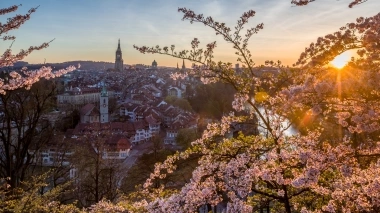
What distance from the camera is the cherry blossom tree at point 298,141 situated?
3309mm

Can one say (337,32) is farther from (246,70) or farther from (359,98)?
(246,70)

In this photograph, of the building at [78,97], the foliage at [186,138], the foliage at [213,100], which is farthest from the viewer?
the building at [78,97]

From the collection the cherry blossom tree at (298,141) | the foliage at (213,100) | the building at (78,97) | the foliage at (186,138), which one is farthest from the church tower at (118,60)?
the cherry blossom tree at (298,141)

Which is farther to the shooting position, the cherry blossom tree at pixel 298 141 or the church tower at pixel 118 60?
the church tower at pixel 118 60

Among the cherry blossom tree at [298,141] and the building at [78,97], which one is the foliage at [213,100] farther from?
the cherry blossom tree at [298,141]

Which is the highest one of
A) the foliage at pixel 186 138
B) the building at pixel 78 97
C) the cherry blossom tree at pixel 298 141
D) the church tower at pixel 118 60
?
the church tower at pixel 118 60

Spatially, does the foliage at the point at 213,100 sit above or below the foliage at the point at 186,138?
above

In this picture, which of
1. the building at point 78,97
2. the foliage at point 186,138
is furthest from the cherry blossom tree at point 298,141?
the building at point 78,97

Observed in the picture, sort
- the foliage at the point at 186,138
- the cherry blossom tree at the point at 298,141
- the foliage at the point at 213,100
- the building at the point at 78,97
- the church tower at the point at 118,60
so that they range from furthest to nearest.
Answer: the church tower at the point at 118,60, the building at the point at 78,97, the foliage at the point at 213,100, the foliage at the point at 186,138, the cherry blossom tree at the point at 298,141

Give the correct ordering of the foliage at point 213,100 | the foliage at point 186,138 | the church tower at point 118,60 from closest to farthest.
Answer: the foliage at point 186,138
the foliage at point 213,100
the church tower at point 118,60

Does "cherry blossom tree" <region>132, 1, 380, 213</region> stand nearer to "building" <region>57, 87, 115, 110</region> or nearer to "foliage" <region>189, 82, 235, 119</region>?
"foliage" <region>189, 82, 235, 119</region>

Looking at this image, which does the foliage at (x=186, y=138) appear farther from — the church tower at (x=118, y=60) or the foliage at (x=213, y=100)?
the church tower at (x=118, y=60)

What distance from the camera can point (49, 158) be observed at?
2986 centimetres

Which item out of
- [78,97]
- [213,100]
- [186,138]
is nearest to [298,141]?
[186,138]
